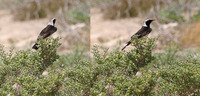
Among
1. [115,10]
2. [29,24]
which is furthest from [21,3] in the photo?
[115,10]

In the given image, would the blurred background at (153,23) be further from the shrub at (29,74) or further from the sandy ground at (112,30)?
the shrub at (29,74)

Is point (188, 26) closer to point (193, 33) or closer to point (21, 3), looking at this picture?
point (193, 33)

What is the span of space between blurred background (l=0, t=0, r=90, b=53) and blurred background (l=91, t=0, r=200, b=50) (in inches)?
14.7

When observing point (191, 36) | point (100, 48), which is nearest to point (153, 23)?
point (191, 36)

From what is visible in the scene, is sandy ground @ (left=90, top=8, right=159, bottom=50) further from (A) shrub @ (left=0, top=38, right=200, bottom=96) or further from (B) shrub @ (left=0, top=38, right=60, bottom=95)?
(B) shrub @ (left=0, top=38, right=60, bottom=95)

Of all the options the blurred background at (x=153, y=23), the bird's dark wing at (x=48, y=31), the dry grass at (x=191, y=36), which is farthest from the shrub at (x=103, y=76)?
the dry grass at (x=191, y=36)

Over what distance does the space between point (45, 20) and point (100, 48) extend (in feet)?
5.01

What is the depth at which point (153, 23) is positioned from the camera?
5.60 metres

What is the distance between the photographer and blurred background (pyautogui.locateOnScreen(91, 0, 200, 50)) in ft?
17.9

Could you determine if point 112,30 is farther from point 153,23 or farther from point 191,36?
point 191,36

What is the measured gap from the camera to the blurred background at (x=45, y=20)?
615cm

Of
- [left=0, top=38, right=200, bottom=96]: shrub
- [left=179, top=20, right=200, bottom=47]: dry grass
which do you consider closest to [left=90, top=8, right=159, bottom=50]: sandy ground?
[left=179, top=20, right=200, bottom=47]: dry grass

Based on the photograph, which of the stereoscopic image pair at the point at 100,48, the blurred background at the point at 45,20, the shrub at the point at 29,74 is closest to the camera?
the shrub at the point at 29,74

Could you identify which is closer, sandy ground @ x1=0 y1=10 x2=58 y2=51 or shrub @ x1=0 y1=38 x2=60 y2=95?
shrub @ x1=0 y1=38 x2=60 y2=95
